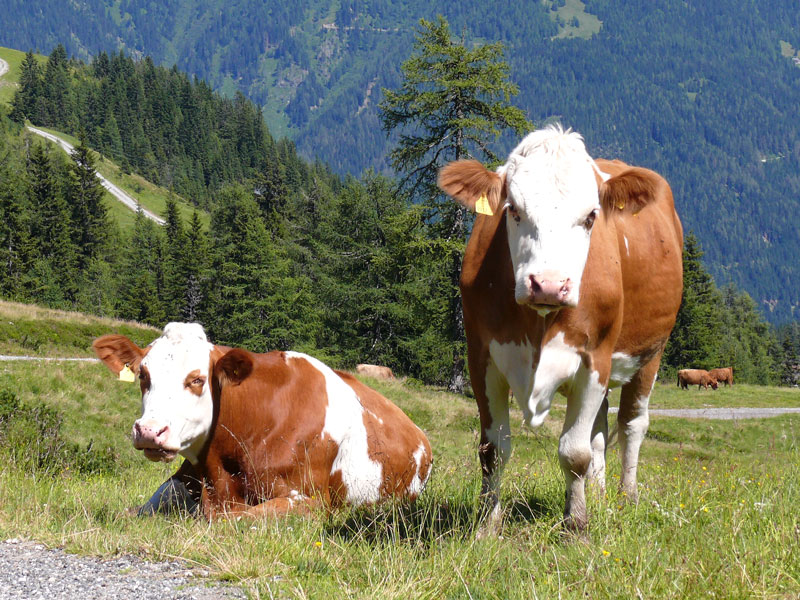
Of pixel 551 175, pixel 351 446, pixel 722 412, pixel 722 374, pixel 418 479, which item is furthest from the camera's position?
pixel 722 374

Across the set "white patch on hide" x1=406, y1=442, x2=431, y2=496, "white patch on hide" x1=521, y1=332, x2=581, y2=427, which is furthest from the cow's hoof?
"white patch on hide" x1=406, y1=442, x2=431, y2=496

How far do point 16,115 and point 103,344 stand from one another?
146 metres

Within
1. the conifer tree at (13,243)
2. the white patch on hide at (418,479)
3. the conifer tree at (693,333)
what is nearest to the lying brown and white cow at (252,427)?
the white patch on hide at (418,479)

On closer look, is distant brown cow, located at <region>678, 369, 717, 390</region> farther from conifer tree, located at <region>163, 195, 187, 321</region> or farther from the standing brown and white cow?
the standing brown and white cow

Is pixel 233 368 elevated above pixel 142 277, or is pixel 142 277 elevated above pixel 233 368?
pixel 142 277

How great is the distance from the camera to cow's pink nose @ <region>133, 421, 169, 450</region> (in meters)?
5.54

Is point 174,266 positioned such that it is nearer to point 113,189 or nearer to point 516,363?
point 113,189

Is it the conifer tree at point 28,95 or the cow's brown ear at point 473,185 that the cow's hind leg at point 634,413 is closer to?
the cow's brown ear at point 473,185

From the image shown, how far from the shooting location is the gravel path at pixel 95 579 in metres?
3.64

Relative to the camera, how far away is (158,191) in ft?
446

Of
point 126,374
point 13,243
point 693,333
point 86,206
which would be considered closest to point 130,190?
point 86,206

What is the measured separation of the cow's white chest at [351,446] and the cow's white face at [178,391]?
100 centimetres

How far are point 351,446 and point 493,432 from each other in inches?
86.9

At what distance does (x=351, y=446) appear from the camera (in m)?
6.77
